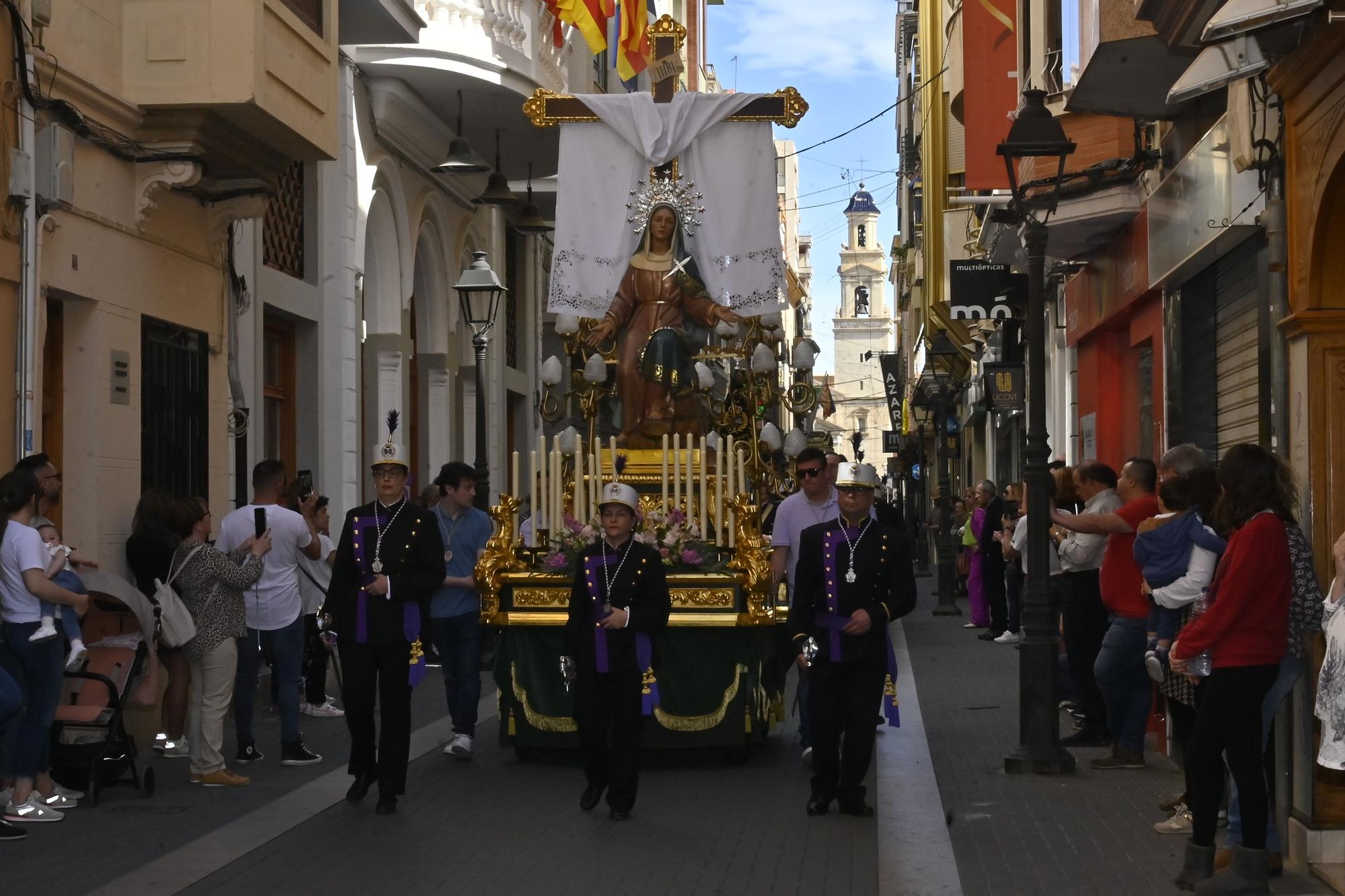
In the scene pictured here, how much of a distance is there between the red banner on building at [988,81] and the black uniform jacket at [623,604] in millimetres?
10274

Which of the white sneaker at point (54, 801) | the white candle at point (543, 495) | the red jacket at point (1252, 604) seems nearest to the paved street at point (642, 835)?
the white sneaker at point (54, 801)

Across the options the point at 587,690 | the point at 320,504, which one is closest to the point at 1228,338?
Result: the point at 587,690

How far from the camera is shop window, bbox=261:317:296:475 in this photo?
18516mm

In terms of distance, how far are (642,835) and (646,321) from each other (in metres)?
5.03

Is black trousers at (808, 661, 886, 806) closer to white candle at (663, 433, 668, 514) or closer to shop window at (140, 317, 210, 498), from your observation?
white candle at (663, 433, 668, 514)

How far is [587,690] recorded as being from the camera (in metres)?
9.55

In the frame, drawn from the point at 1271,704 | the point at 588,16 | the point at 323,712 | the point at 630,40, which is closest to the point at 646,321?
the point at 323,712

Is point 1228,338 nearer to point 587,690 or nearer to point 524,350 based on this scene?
point 587,690

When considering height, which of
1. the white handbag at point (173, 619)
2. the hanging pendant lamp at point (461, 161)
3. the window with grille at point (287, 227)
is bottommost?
the white handbag at point (173, 619)

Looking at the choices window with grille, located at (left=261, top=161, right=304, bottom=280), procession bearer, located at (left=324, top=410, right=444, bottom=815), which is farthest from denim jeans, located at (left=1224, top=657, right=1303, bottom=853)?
window with grille, located at (left=261, top=161, right=304, bottom=280)

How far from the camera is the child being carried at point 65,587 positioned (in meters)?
9.28

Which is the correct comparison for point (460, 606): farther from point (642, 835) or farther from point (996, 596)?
point (996, 596)

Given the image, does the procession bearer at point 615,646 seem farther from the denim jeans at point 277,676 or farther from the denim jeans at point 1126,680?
the denim jeans at point 1126,680

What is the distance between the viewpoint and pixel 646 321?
13.2m
